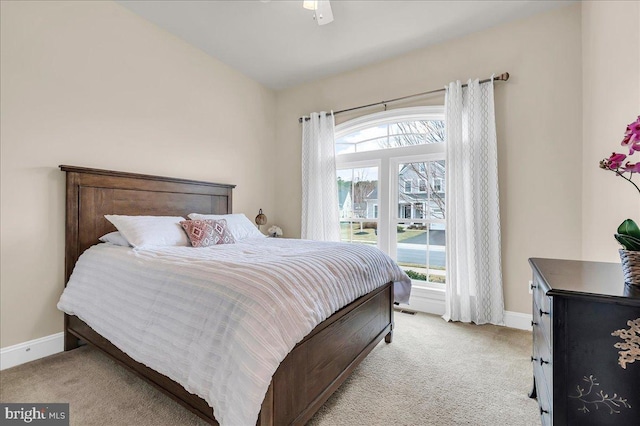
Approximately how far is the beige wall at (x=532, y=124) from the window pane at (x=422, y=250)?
2.06 ft

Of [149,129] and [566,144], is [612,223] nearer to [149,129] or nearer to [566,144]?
[566,144]

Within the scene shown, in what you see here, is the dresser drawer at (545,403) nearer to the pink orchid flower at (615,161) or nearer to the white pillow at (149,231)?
the pink orchid flower at (615,161)

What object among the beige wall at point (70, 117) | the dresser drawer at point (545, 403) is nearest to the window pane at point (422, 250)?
the dresser drawer at point (545, 403)

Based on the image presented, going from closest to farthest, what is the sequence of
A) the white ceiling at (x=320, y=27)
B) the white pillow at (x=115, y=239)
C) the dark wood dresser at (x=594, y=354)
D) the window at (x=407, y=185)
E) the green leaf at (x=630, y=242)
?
the dark wood dresser at (x=594, y=354) → the green leaf at (x=630, y=242) → the white pillow at (x=115, y=239) → the white ceiling at (x=320, y=27) → the window at (x=407, y=185)

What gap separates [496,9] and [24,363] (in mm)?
4874

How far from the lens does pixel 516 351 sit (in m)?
2.25

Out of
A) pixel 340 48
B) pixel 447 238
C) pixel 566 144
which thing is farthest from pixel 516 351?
pixel 340 48

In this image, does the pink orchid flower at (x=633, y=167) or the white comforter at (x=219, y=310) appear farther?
the white comforter at (x=219, y=310)

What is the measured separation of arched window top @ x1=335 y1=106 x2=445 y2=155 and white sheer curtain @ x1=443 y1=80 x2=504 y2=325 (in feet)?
0.90

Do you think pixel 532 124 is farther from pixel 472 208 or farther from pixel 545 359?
pixel 545 359

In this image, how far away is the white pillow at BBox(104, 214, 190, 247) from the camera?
2.20 m

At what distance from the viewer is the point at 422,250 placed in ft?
11.1

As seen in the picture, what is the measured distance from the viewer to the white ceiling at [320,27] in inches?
102

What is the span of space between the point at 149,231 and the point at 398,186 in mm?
2701
